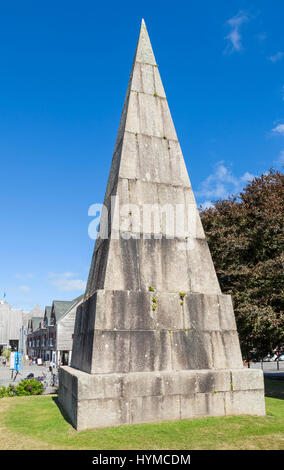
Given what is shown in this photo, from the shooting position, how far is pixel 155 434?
19.0 ft

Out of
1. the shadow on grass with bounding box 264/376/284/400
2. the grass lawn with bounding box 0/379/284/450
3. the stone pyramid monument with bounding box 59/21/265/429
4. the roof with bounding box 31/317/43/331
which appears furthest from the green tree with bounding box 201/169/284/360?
the roof with bounding box 31/317/43/331

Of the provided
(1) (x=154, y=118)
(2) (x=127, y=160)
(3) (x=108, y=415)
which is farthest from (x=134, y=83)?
(3) (x=108, y=415)

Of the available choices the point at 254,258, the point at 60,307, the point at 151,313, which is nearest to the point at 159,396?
Result: the point at 151,313

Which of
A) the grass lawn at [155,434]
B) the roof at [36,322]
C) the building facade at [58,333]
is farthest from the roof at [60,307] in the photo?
the grass lawn at [155,434]

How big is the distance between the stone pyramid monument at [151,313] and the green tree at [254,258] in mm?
7501

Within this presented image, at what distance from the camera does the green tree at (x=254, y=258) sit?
596 inches

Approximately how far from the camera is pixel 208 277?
8594 millimetres

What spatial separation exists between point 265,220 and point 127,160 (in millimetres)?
9961

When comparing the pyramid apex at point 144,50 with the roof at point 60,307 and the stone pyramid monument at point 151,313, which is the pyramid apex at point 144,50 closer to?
the stone pyramid monument at point 151,313

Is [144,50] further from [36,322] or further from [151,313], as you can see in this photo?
[36,322]

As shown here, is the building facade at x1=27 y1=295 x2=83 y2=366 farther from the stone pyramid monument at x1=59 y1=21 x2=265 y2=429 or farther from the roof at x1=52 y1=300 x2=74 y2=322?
the stone pyramid monument at x1=59 y1=21 x2=265 y2=429

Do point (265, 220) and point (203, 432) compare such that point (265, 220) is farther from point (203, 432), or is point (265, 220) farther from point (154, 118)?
point (203, 432)

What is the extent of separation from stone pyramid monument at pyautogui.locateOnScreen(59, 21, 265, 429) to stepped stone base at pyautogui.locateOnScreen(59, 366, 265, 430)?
0.06ft
